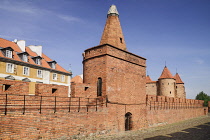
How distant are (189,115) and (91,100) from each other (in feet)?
63.2

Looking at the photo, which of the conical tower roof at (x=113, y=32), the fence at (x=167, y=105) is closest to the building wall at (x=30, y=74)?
the conical tower roof at (x=113, y=32)

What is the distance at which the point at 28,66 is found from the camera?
80.8 feet

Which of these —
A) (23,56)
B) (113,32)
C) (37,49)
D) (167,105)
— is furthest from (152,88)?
(23,56)

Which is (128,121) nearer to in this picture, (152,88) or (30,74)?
(30,74)

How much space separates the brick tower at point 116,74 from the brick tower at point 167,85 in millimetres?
16410

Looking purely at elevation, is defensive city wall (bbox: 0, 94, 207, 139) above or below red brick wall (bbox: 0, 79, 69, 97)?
below

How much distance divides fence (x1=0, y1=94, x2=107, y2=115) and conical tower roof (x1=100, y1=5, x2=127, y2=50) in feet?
16.5

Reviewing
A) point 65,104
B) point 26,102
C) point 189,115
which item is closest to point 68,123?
point 65,104

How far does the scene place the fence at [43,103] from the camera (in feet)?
26.4

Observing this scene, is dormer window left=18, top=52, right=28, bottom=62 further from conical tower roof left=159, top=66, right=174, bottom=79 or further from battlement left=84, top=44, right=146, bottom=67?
conical tower roof left=159, top=66, right=174, bottom=79

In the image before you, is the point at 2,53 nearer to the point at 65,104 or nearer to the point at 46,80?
the point at 46,80

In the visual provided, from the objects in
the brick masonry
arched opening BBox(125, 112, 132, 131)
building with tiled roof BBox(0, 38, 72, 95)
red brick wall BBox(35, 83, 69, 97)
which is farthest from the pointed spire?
building with tiled roof BBox(0, 38, 72, 95)

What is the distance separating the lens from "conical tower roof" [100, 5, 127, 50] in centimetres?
1494

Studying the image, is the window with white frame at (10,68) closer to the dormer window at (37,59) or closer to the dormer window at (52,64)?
the dormer window at (37,59)
